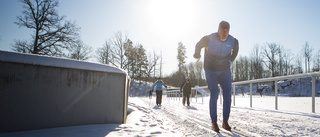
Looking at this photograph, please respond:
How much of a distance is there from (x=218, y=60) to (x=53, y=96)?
2.38 meters

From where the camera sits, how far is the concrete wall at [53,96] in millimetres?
1992

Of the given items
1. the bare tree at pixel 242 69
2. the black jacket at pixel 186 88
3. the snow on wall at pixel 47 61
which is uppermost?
the bare tree at pixel 242 69

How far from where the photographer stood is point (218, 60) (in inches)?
107

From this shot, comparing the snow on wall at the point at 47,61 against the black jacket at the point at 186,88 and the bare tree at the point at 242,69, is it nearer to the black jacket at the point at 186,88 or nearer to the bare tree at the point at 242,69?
the black jacket at the point at 186,88

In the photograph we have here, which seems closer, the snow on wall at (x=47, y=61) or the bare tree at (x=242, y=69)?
the snow on wall at (x=47, y=61)

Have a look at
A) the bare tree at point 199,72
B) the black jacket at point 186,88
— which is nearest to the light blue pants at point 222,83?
the black jacket at point 186,88

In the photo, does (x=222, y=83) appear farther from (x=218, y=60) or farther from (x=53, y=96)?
(x=53, y=96)

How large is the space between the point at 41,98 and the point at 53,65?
43 cm

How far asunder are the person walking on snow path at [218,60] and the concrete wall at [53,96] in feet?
4.93

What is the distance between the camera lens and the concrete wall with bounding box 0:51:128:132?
199cm

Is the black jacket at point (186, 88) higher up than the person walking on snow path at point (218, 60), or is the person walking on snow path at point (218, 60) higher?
the person walking on snow path at point (218, 60)

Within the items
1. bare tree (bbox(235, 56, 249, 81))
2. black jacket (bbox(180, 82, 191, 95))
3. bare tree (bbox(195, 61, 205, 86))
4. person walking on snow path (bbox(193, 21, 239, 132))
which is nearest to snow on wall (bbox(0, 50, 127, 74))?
person walking on snow path (bbox(193, 21, 239, 132))

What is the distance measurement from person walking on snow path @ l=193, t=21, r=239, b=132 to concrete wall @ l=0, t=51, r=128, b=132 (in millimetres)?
1502

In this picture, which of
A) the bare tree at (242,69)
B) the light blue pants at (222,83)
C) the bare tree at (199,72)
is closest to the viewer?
the light blue pants at (222,83)
